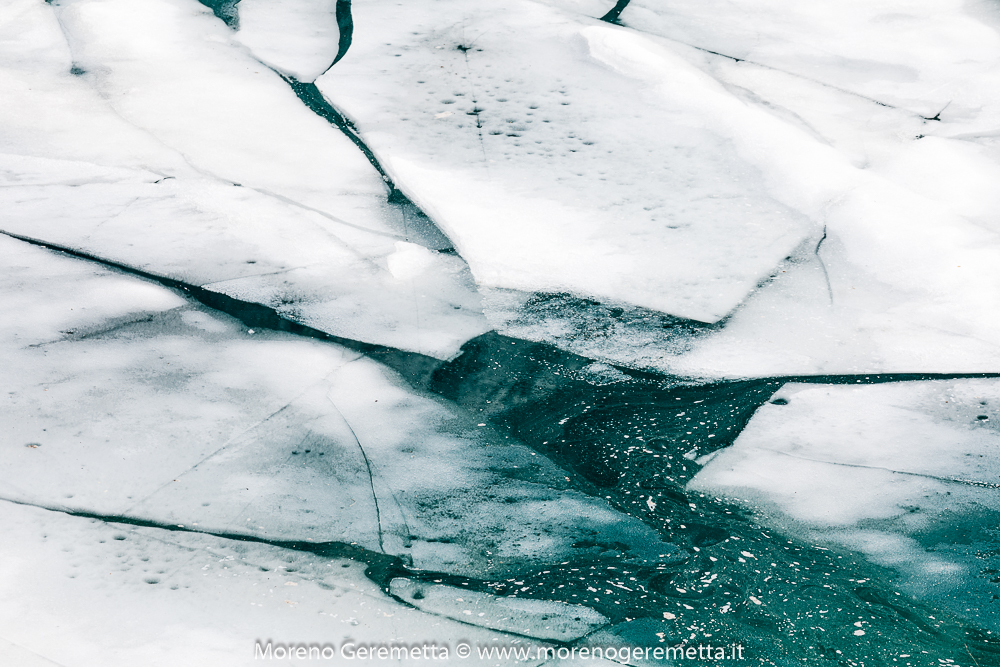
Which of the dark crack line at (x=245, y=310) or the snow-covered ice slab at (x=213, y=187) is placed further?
the snow-covered ice slab at (x=213, y=187)

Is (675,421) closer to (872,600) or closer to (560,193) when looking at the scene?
(872,600)

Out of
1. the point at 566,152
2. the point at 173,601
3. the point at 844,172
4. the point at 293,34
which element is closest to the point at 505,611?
the point at 173,601

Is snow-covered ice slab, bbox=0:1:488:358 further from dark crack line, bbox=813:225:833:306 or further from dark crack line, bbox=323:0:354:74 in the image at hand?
dark crack line, bbox=813:225:833:306

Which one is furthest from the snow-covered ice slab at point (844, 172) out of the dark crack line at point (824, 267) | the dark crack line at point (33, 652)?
the dark crack line at point (33, 652)

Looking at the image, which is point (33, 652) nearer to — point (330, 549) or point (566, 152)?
point (330, 549)

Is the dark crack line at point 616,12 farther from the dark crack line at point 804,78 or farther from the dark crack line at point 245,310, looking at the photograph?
the dark crack line at point 245,310

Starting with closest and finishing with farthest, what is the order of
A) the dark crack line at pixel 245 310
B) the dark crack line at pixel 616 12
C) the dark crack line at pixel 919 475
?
the dark crack line at pixel 919 475, the dark crack line at pixel 245 310, the dark crack line at pixel 616 12

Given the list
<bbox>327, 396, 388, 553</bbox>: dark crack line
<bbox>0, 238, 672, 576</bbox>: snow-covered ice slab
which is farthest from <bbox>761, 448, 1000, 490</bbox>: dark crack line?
<bbox>327, 396, 388, 553</bbox>: dark crack line
